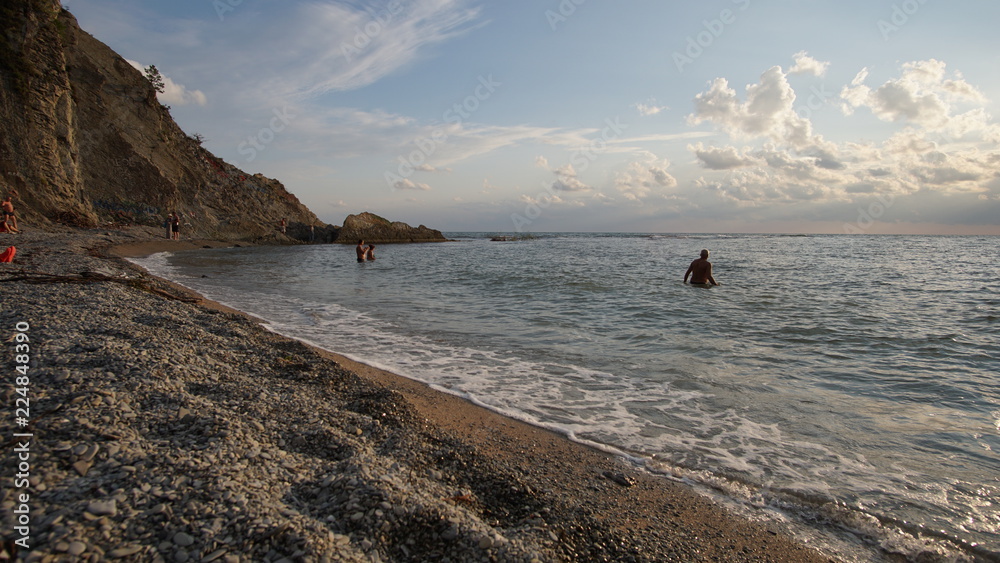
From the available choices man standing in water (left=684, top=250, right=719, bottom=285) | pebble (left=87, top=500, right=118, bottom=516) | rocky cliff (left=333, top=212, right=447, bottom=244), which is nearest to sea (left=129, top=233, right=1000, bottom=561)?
man standing in water (left=684, top=250, right=719, bottom=285)

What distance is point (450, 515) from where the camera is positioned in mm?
2594

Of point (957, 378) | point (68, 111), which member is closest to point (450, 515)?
point (957, 378)

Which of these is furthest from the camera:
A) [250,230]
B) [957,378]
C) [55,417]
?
[250,230]

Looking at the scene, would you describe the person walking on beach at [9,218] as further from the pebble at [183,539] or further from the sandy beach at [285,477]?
the pebble at [183,539]

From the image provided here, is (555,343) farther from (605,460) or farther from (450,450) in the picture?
(450,450)

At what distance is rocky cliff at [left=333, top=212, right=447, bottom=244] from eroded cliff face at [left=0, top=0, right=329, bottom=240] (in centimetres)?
870

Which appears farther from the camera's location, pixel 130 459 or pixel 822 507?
pixel 822 507

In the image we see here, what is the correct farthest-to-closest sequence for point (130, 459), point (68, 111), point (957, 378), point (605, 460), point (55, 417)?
point (68, 111) < point (957, 378) < point (605, 460) < point (55, 417) < point (130, 459)

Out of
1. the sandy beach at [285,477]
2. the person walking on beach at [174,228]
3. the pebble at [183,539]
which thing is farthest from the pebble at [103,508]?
the person walking on beach at [174,228]

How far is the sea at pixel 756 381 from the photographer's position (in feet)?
11.5

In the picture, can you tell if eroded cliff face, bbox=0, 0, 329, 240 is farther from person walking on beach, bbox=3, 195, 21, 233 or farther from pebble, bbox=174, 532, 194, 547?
pebble, bbox=174, 532, 194, 547

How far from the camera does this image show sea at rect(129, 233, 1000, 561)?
3514mm

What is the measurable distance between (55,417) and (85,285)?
673cm

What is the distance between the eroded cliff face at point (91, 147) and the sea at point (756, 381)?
52.7ft
